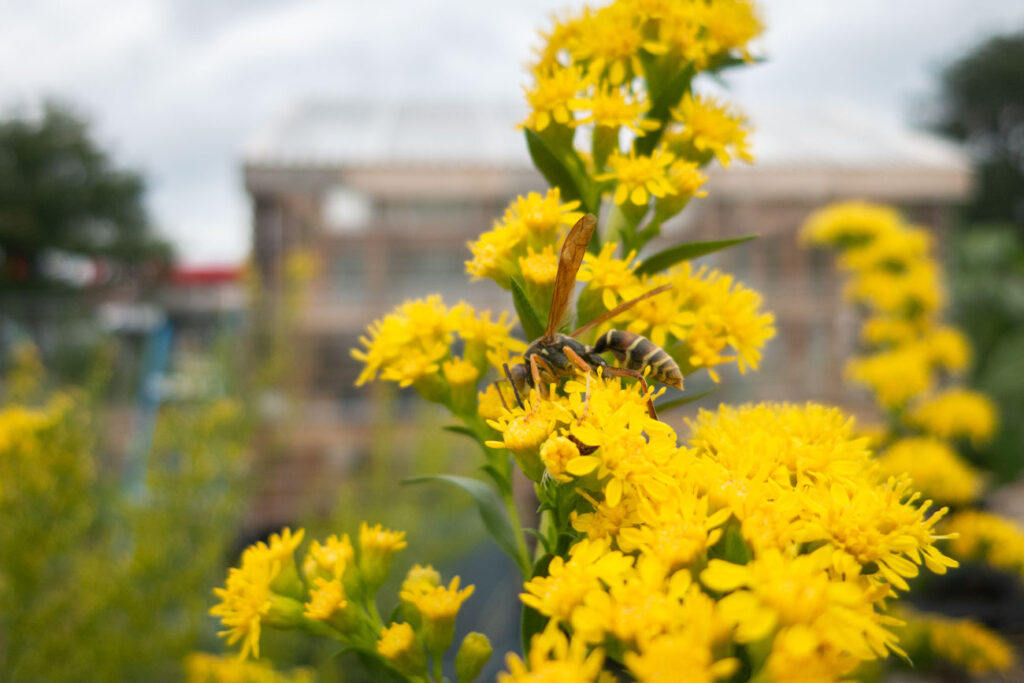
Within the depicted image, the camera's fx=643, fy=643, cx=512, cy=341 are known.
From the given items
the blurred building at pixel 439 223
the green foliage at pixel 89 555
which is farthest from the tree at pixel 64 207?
the green foliage at pixel 89 555

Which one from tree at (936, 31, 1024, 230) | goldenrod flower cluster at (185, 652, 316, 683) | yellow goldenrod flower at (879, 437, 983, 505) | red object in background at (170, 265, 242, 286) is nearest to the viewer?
goldenrod flower cluster at (185, 652, 316, 683)

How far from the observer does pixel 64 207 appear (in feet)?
40.8

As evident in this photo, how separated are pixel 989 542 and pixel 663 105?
7.92 ft

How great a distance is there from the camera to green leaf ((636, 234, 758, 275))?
67cm

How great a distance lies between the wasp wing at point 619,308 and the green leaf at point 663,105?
0.21 metres

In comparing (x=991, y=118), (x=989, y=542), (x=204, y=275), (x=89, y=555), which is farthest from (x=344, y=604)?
(x=991, y=118)

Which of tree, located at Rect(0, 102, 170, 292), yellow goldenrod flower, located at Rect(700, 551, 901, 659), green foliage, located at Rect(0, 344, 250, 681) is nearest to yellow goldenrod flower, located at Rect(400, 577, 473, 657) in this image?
yellow goldenrod flower, located at Rect(700, 551, 901, 659)

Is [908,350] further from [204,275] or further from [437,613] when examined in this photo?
[204,275]

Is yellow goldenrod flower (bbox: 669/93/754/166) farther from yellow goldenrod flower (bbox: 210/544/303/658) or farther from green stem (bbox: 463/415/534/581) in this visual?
yellow goldenrod flower (bbox: 210/544/303/658)

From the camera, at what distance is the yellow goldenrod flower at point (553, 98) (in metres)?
0.70

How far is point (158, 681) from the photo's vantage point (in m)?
2.04

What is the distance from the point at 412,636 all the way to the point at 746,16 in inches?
31.9

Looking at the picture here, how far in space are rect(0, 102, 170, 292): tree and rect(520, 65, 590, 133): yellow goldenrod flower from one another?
Result: 44.2 ft

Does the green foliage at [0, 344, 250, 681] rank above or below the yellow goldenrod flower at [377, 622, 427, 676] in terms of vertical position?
below
